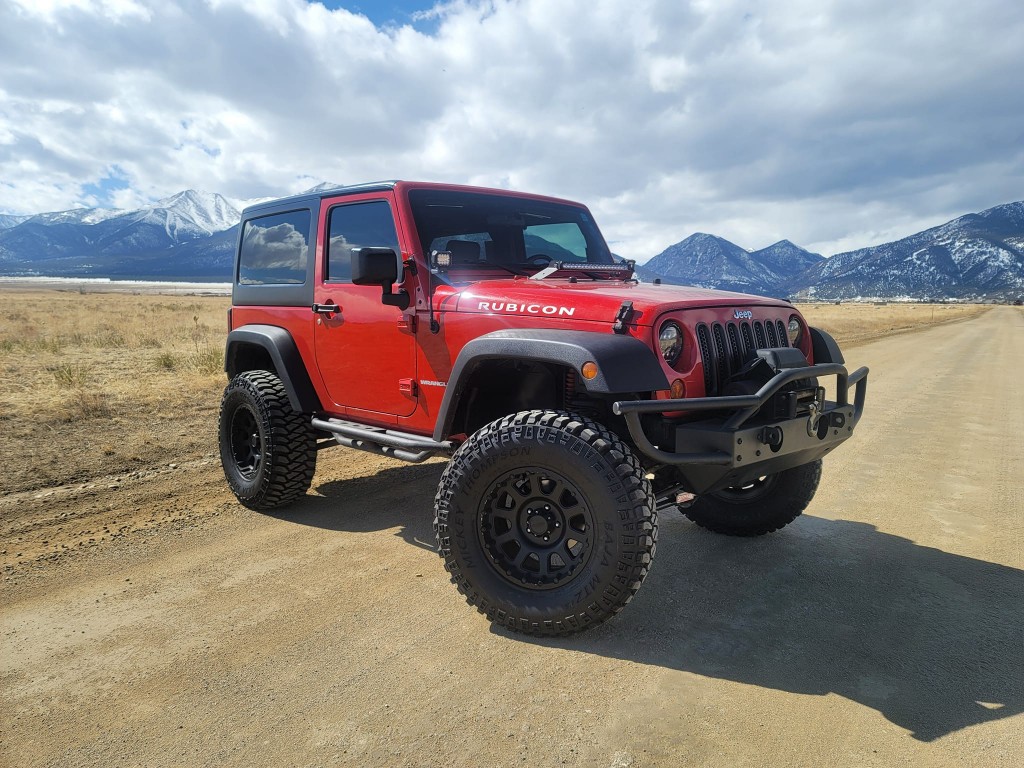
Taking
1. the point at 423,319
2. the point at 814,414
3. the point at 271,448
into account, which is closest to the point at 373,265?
the point at 423,319

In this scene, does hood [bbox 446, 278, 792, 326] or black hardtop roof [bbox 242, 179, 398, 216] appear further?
black hardtop roof [bbox 242, 179, 398, 216]

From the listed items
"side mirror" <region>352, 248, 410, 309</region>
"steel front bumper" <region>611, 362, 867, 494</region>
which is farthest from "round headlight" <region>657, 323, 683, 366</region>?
"side mirror" <region>352, 248, 410, 309</region>

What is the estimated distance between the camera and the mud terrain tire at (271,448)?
461 centimetres

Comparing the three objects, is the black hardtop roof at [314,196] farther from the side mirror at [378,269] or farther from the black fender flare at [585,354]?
the black fender flare at [585,354]

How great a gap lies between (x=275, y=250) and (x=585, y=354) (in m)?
3.06

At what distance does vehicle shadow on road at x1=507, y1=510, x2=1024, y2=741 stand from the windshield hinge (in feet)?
4.43

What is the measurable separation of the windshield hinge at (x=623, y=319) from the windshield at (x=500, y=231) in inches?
50.1

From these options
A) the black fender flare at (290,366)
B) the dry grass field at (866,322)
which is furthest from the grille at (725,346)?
the dry grass field at (866,322)

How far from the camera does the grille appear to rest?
324cm

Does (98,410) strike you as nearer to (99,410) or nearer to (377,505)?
(99,410)

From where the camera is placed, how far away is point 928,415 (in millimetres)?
8508

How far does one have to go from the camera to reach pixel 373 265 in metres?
3.56

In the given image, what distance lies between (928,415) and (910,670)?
6.79m

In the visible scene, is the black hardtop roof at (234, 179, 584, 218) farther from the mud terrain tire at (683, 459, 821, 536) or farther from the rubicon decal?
the mud terrain tire at (683, 459, 821, 536)
